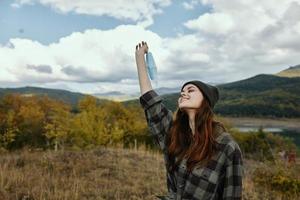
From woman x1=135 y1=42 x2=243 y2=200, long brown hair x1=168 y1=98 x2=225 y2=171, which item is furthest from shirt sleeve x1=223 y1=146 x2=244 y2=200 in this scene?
long brown hair x1=168 y1=98 x2=225 y2=171

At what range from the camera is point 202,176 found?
7.09 feet

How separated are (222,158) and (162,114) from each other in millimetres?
444

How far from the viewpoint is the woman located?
7.07ft

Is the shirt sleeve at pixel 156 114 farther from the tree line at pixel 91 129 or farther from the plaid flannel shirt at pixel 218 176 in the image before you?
the tree line at pixel 91 129

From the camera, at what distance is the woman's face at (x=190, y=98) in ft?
7.36

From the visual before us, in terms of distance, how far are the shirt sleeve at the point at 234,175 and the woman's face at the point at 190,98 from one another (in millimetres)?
312

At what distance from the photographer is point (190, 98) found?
7.41 ft

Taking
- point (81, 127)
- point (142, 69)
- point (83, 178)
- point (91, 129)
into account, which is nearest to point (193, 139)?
point (142, 69)

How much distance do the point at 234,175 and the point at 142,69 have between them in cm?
78

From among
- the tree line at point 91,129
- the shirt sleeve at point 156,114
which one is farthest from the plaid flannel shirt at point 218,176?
the tree line at point 91,129

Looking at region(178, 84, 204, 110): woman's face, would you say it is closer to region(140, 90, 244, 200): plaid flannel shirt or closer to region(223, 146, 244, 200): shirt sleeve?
region(140, 90, 244, 200): plaid flannel shirt

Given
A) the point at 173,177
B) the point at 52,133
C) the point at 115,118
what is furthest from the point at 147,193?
the point at 115,118

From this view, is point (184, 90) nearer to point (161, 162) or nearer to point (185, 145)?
point (185, 145)

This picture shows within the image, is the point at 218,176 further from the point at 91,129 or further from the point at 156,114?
the point at 91,129
